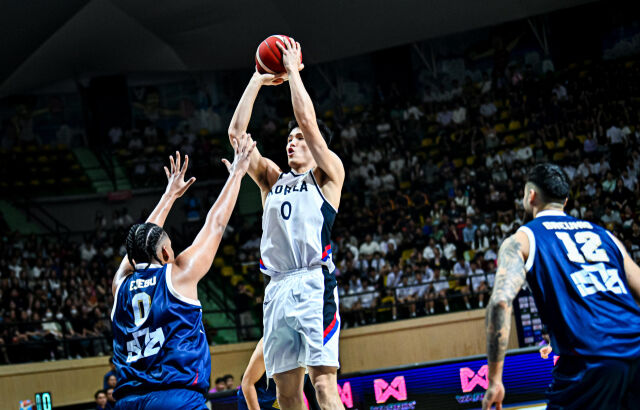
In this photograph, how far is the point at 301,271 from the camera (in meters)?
4.93

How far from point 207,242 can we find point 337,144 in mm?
18438

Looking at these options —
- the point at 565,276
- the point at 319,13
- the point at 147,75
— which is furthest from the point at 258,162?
the point at 147,75

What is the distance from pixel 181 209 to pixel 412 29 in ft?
29.3

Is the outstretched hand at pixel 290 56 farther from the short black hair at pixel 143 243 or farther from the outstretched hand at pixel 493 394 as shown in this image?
the outstretched hand at pixel 493 394

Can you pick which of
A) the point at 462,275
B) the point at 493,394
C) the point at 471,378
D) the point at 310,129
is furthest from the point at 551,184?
the point at 462,275

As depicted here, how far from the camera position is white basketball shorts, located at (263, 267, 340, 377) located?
187 inches

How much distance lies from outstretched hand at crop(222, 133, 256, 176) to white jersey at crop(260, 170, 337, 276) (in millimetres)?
451

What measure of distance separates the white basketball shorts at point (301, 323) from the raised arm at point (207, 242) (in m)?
0.77

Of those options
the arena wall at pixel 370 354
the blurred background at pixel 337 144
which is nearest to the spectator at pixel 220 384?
the blurred background at pixel 337 144

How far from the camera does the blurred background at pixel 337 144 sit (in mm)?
14938

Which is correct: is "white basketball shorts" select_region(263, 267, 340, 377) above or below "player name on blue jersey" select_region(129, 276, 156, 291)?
below

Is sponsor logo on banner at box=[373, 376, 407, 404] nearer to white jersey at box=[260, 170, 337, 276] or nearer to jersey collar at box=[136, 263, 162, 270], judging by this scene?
white jersey at box=[260, 170, 337, 276]

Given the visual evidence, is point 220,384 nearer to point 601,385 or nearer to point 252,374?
point 252,374

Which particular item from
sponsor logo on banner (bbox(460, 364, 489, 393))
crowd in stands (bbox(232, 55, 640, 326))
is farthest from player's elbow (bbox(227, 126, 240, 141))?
crowd in stands (bbox(232, 55, 640, 326))
